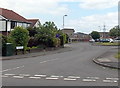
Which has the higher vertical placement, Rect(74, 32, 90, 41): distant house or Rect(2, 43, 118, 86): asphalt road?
Rect(74, 32, 90, 41): distant house

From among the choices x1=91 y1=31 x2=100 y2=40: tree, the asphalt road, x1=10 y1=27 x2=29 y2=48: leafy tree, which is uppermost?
x1=91 y1=31 x2=100 y2=40: tree

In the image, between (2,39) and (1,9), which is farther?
(1,9)

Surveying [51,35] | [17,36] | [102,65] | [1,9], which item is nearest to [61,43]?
[51,35]

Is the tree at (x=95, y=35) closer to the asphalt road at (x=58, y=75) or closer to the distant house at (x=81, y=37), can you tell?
the distant house at (x=81, y=37)

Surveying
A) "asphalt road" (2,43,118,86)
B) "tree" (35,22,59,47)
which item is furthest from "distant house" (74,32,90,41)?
"asphalt road" (2,43,118,86)

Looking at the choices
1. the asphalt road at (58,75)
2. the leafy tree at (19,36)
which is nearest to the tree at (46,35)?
the leafy tree at (19,36)

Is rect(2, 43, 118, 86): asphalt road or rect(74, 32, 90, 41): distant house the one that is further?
rect(74, 32, 90, 41): distant house

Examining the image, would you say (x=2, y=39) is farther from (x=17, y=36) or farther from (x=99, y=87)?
(x=99, y=87)

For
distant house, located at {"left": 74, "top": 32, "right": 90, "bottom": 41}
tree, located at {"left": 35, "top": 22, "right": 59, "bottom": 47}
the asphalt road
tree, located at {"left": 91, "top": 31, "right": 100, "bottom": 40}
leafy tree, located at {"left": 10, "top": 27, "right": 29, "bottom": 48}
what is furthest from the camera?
tree, located at {"left": 91, "top": 31, "right": 100, "bottom": 40}

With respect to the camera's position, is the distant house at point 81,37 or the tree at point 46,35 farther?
the distant house at point 81,37

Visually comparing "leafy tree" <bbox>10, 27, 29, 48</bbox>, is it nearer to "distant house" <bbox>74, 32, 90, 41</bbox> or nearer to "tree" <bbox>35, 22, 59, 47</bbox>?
"tree" <bbox>35, 22, 59, 47</bbox>

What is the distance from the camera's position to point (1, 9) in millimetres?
56844

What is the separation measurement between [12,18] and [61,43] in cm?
1134

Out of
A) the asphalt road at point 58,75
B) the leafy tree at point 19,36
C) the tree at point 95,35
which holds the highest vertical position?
the tree at point 95,35
